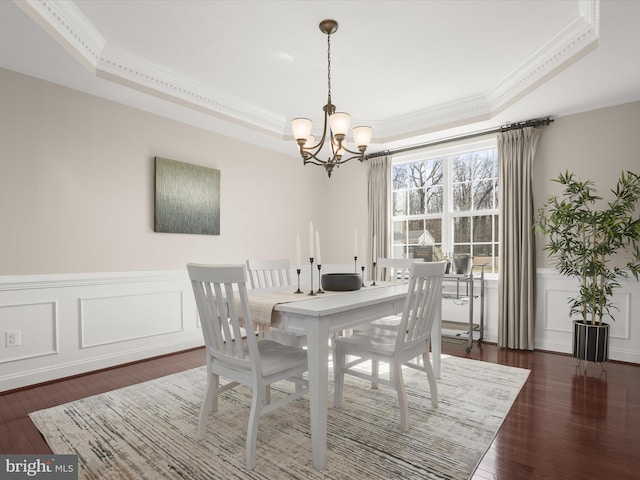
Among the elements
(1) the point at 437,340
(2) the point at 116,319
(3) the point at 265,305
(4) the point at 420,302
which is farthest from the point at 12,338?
(1) the point at 437,340

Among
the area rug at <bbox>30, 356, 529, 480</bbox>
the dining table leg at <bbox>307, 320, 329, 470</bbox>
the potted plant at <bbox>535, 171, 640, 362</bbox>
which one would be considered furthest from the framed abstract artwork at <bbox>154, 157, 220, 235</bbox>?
the potted plant at <bbox>535, 171, 640, 362</bbox>

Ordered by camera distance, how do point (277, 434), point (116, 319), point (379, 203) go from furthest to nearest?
point (379, 203) → point (116, 319) → point (277, 434)

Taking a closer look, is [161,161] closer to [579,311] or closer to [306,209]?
[306,209]

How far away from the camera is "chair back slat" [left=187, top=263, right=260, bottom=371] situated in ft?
5.70

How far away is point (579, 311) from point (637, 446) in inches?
67.4

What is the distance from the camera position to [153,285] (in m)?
3.64

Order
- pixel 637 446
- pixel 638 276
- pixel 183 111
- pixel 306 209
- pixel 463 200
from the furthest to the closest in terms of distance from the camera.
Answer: pixel 306 209 → pixel 463 200 → pixel 183 111 → pixel 638 276 → pixel 637 446

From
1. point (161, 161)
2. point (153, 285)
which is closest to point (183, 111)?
point (161, 161)

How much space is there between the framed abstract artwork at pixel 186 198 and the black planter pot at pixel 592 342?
383 centimetres

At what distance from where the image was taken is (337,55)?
120 inches

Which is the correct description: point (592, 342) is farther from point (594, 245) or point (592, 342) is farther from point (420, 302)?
point (420, 302)

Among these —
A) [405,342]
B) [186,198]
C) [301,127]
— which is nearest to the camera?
[405,342]

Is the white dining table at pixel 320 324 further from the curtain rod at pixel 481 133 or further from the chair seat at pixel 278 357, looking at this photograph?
the curtain rod at pixel 481 133

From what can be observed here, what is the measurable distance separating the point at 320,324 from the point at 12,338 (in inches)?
102
